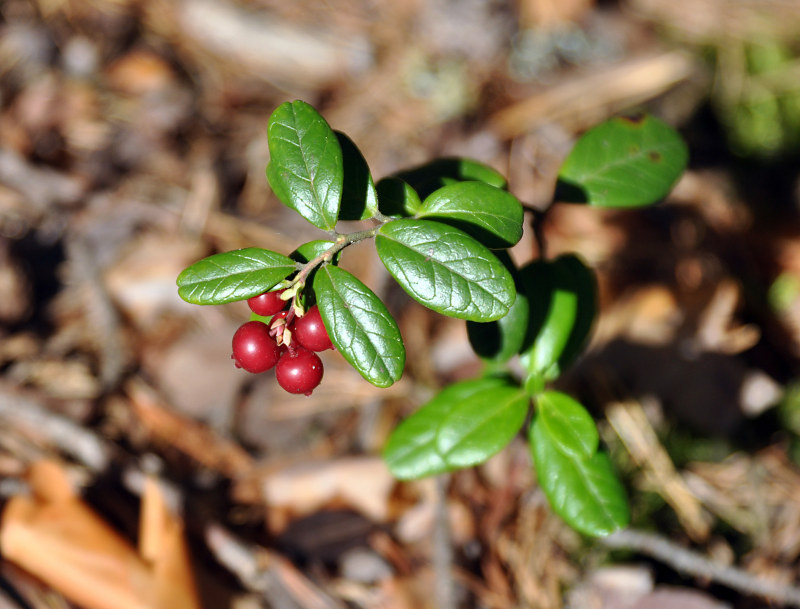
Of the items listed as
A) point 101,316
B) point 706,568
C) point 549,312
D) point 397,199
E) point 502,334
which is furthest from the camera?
point 101,316

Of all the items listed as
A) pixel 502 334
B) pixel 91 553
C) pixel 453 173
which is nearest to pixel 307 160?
pixel 453 173

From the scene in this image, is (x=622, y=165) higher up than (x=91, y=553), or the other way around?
(x=622, y=165)

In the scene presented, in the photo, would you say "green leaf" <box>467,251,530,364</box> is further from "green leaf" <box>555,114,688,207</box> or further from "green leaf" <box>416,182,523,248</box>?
"green leaf" <box>555,114,688,207</box>

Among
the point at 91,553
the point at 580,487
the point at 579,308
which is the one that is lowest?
the point at 91,553

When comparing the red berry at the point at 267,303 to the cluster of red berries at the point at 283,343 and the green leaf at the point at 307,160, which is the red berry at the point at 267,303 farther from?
the green leaf at the point at 307,160

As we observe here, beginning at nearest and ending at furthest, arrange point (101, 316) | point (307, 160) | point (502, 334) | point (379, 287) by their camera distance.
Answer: point (307, 160) → point (502, 334) → point (379, 287) → point (101, 316)

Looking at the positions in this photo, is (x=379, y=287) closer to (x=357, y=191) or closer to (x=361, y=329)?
Answer: (x=357, y=191)

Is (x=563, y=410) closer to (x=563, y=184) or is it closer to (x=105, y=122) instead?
(x=563, y=184)
